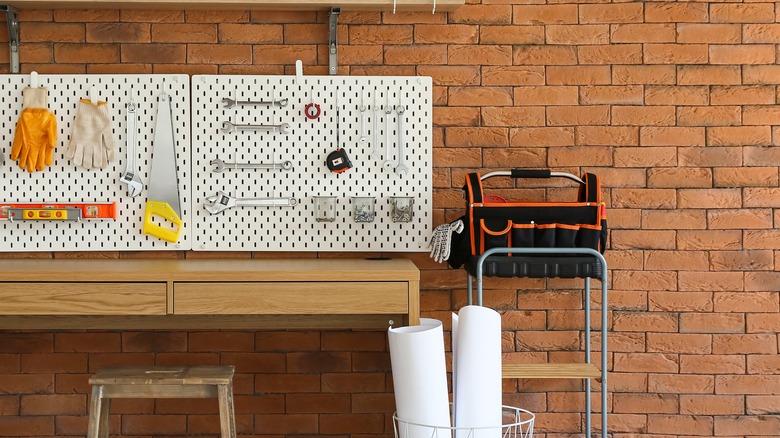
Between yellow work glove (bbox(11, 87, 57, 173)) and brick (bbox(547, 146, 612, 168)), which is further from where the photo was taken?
brick (bbox(547, 146, 612, 168))

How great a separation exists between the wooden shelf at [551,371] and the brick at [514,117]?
892 millimetres

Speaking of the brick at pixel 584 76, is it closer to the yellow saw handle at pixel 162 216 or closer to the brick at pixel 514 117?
the brick at pixel 514 117

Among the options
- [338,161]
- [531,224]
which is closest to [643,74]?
[531,224]

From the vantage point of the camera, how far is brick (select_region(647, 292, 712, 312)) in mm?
2748

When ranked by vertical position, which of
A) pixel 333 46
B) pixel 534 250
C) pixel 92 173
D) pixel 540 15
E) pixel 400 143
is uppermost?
pixel 540 15

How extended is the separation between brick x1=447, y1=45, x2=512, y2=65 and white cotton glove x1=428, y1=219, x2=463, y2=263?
2.15 ft

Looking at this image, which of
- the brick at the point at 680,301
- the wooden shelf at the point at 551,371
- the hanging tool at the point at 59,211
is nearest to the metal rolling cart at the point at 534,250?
the wooden shelf at the point at 551,371

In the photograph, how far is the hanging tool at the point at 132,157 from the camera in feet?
8.71

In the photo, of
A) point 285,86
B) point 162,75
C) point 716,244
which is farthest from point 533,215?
point 162,75

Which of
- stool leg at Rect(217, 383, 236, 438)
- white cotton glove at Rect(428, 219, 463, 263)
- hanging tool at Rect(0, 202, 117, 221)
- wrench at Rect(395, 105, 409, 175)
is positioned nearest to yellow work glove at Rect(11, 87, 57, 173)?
hanging tool at Rect(0, 202, 117, 221)

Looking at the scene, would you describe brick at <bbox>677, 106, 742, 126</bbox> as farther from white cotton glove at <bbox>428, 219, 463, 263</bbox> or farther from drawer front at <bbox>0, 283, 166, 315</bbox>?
drawer front at <bbox>0, 283, 166, 315</bbox>

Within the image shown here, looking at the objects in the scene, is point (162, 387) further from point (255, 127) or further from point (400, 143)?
point (400, 143)

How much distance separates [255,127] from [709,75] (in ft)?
5.58

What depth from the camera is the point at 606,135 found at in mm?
2740
